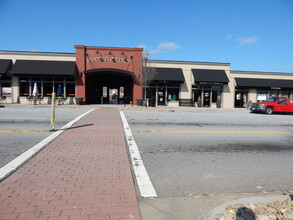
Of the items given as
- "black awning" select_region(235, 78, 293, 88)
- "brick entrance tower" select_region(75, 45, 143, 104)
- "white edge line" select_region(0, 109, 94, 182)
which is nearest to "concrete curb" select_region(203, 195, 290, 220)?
"white edge line" select_region(0, 109, 94, 182)

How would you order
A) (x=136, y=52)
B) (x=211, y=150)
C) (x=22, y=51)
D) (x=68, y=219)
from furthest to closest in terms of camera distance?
1. (x=136, y=52)
2. (x=22, y=51)
3. (x=211, y=150)
4. (x=68, y=219)

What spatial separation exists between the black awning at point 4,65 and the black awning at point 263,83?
90.4ft

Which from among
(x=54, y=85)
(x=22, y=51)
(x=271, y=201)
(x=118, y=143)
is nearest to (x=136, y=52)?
(x=54, y=85)

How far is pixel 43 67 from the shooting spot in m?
21.9

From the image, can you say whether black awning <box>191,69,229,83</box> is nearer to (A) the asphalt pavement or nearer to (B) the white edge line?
(A) the asphalt pavement

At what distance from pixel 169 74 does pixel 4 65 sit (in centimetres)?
1844

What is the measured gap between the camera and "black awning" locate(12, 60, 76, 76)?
21384 mm

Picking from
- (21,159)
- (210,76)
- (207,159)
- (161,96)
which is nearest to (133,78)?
(161,96)

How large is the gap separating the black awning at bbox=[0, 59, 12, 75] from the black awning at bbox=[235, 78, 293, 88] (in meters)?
27.6

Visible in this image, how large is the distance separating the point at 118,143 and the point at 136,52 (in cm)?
1906

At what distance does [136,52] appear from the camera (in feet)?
78.2

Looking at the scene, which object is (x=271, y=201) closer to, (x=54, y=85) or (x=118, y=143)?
(x=118, y=143)

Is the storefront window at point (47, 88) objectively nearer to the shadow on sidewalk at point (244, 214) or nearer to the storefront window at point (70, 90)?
the storefront window at point (70, 90)

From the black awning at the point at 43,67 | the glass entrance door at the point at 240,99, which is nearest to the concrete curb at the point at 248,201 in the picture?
the black awning at the point at 43,67
